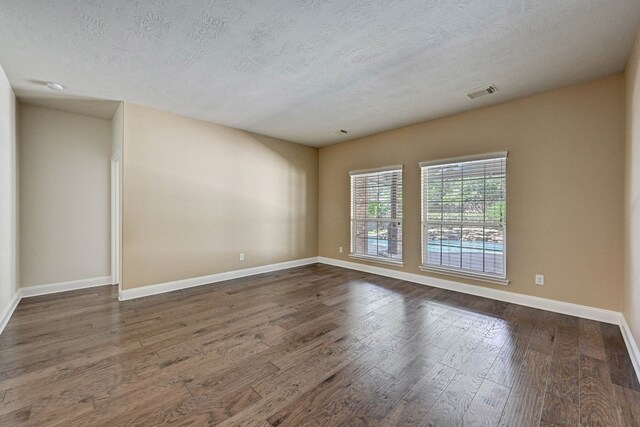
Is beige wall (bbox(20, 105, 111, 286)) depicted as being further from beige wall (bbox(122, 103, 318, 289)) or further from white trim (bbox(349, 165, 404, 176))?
white trim (bbox(349, 165, 404, 176))

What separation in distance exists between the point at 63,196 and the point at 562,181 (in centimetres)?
658

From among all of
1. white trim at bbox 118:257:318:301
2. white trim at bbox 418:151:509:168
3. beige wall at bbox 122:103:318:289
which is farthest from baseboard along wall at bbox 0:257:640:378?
white trim at bbox 418:151:509:168

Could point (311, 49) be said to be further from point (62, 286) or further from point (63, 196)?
point (62, 286)

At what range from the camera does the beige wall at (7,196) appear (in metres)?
2.76

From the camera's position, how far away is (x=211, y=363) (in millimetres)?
2113

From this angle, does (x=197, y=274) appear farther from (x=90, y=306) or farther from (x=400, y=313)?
(x=400, y=313)

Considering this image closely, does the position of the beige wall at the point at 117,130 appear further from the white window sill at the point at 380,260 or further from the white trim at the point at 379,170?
the white window sill at the point at 380,260

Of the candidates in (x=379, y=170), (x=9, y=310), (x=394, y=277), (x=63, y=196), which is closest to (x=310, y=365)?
(x=394, y=277)

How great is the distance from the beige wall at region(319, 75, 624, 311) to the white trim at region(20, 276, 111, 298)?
5575 millimetres

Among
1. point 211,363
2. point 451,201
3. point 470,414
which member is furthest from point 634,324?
point 211,363

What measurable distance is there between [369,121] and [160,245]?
3.68 meters

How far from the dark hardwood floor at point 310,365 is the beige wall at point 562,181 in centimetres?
45

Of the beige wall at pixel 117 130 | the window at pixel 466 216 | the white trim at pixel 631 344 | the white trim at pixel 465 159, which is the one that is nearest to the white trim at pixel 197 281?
the beige wall at pixel 117 130

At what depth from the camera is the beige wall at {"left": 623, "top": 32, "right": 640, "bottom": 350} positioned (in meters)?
2.15
